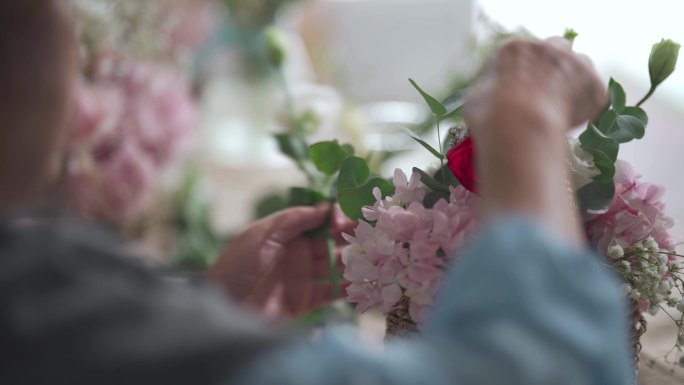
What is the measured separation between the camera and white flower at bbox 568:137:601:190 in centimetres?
51

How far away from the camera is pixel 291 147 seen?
2.63 ft

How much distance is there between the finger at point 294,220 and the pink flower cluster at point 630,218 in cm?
27

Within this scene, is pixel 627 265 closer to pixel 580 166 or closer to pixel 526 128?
pixel 580 166

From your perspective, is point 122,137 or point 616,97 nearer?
point 616,97

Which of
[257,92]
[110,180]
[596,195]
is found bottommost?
[596,195]

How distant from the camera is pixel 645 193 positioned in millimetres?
542

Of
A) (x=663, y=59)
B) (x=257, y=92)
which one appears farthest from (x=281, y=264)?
(x=257, y=92)

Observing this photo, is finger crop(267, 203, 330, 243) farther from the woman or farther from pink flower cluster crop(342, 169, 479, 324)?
the woman

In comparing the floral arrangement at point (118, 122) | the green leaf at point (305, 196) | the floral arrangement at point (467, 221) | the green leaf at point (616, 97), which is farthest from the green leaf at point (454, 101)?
the floral arrangement at point (118, 122)

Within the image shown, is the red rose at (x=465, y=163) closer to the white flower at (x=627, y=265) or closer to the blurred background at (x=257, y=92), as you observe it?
the white flower at (x=627, y=265)

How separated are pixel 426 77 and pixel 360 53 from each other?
19cm

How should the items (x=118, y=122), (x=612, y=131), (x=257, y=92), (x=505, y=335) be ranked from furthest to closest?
(x=257, y=92) < (x=118, y=122) < (x=612, y=131) < (x=505, y=335)

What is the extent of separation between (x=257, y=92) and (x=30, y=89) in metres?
1.30

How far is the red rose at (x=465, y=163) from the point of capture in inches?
18.8
